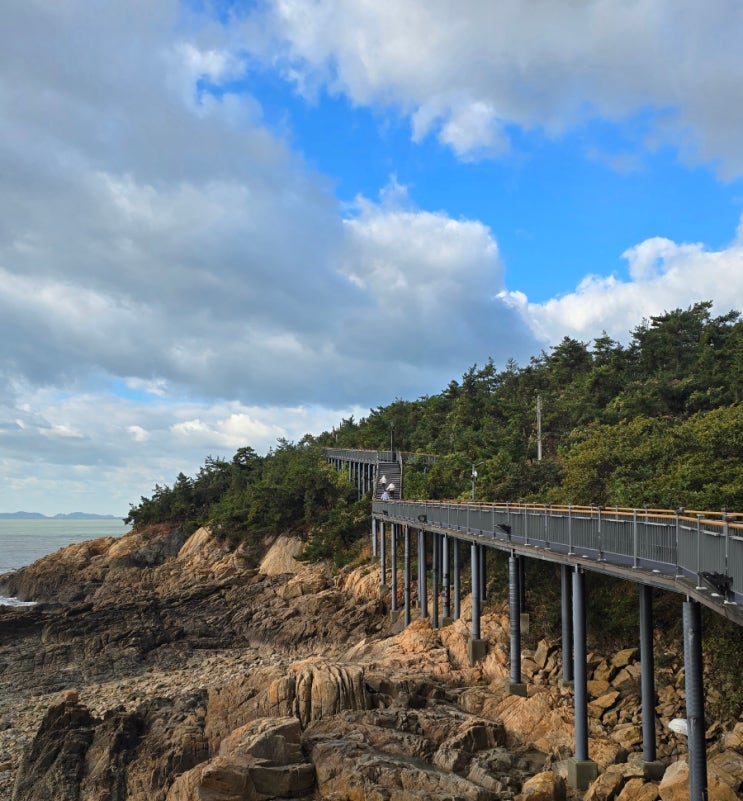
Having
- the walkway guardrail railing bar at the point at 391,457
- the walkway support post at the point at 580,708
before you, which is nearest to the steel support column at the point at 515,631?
the walkway support post at the point at 580,708

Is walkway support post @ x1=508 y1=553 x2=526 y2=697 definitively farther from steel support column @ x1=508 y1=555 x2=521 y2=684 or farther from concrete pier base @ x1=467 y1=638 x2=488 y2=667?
concrete pier base @ x1=467 y1=638 x2=488 y2=667

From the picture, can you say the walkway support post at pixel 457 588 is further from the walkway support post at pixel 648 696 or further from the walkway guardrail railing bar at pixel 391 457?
the walkway guardrail railing bar at pixel 391 457

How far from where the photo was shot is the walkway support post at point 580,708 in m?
16.5

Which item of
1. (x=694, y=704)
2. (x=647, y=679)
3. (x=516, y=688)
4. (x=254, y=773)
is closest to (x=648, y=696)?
(x=647, y=679)

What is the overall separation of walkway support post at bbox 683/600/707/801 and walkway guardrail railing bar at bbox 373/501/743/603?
807mm

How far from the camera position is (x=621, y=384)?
65500mm

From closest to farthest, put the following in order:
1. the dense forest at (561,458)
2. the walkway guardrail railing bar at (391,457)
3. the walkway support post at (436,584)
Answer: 1. the dense forest at (561,458)
2. the walkway support post at (436,584)
3. the walkway guardrail railing bar at (391,457)

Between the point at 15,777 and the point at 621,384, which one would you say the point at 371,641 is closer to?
the point at 15,777

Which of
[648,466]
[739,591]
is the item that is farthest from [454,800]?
[648,466]

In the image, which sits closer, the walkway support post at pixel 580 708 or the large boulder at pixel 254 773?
the large boulder at pixel 254 773

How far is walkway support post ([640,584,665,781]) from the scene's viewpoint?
631 inches

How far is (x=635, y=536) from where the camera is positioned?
592 inches

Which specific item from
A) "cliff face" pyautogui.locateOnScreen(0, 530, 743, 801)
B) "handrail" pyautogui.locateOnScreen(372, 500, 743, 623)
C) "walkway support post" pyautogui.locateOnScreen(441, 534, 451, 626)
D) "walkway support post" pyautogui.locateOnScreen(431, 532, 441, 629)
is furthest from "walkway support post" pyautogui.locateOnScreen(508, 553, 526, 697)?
"walkway support post" pyautogui.locateOnScreen(441, 534, 451, 626)

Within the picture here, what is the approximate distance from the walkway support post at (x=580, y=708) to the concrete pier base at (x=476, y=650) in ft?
28.2
